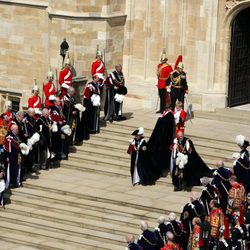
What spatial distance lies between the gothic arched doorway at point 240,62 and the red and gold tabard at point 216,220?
944 cm

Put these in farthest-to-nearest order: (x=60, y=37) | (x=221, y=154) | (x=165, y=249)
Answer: (x=60, y=37)
(x=221, y=154)
(x=165, y=249)

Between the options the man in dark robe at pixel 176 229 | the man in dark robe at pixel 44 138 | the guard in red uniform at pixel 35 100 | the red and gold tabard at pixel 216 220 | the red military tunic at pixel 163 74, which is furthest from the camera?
the red military tunic at pixel 163 74

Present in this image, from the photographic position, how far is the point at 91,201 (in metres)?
34.9

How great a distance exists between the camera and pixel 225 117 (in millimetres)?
39688

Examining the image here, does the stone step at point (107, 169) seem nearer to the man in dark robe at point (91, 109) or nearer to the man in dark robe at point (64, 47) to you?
the man in dark robe at point (91, 109)

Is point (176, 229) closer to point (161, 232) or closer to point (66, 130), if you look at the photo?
point (161, 232)

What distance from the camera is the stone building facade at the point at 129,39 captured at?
1565 inches

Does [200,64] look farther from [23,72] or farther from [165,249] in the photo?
[165,249]

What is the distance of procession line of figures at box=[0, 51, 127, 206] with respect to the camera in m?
Result: 35.8

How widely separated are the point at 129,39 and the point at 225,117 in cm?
421

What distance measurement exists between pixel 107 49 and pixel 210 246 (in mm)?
10955

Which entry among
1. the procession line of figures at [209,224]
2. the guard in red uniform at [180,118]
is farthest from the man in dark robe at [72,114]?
the procession line of figures at [209,224]

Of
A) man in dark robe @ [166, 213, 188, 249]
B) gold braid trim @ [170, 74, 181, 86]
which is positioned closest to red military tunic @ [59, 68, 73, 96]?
gold braid trim @ [170, 74, 181, 86]

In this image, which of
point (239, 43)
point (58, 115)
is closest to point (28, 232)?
point (58, 115)
